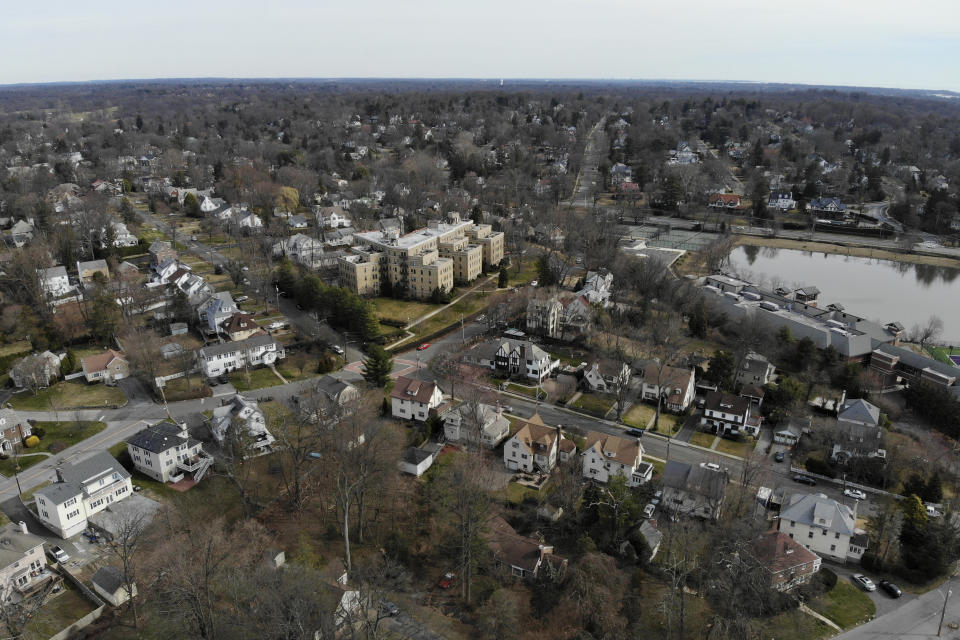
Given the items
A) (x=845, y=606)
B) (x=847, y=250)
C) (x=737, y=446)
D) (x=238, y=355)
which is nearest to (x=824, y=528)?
(x=845, y=606)

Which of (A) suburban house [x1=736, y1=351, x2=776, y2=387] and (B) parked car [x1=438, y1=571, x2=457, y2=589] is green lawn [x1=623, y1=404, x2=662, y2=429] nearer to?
(A) suburban house [x1=736, y1=351, x2=776, y2=387]

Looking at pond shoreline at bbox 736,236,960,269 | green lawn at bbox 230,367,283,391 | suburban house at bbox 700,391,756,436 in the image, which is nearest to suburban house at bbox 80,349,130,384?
green lawn at bbox 230,367,283,391

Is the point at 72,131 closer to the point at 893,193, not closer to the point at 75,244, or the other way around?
the point at 75,244

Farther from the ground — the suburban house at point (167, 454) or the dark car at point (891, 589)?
the suburban house at point (167, 454)

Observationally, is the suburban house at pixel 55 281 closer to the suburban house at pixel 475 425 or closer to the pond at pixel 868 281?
the suburban house at pixel 475 425

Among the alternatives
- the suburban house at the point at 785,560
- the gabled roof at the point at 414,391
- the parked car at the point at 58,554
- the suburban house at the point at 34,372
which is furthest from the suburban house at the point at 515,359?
the suburban house at the point at 34,372
